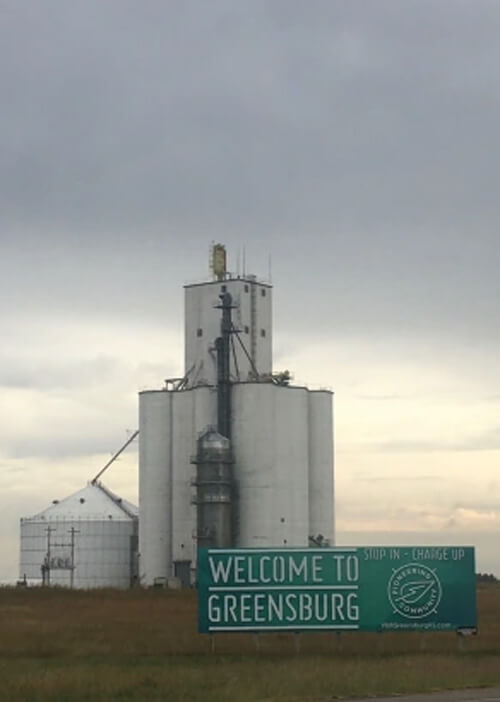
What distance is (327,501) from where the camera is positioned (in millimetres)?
123500

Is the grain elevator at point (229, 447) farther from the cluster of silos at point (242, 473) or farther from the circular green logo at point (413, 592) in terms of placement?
the circular green logo at point (413, 592)

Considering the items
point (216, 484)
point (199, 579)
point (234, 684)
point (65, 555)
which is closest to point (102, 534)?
point (65, 555)

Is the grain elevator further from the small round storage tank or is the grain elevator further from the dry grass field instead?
the dry grass field

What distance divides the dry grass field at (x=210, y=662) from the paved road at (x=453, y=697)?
0.94 m

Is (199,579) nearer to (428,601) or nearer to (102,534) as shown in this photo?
(428,601)

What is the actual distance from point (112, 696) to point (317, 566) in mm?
17122

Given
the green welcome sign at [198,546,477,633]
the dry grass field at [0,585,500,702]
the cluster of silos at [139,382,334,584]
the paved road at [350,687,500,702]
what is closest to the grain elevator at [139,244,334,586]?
the cluster of silos at [139,382,334,584]

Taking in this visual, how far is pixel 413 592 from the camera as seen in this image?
158 ft

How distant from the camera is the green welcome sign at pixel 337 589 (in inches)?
1873

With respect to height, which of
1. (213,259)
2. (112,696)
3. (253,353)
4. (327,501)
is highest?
(213,259)

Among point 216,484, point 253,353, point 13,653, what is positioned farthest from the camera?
point 253,353

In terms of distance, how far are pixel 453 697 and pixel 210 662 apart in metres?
11.8

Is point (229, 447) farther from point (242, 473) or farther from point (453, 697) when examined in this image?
point (453, 697)

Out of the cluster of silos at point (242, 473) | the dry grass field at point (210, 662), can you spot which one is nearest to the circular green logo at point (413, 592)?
the dry grass field at point (210, 662)
